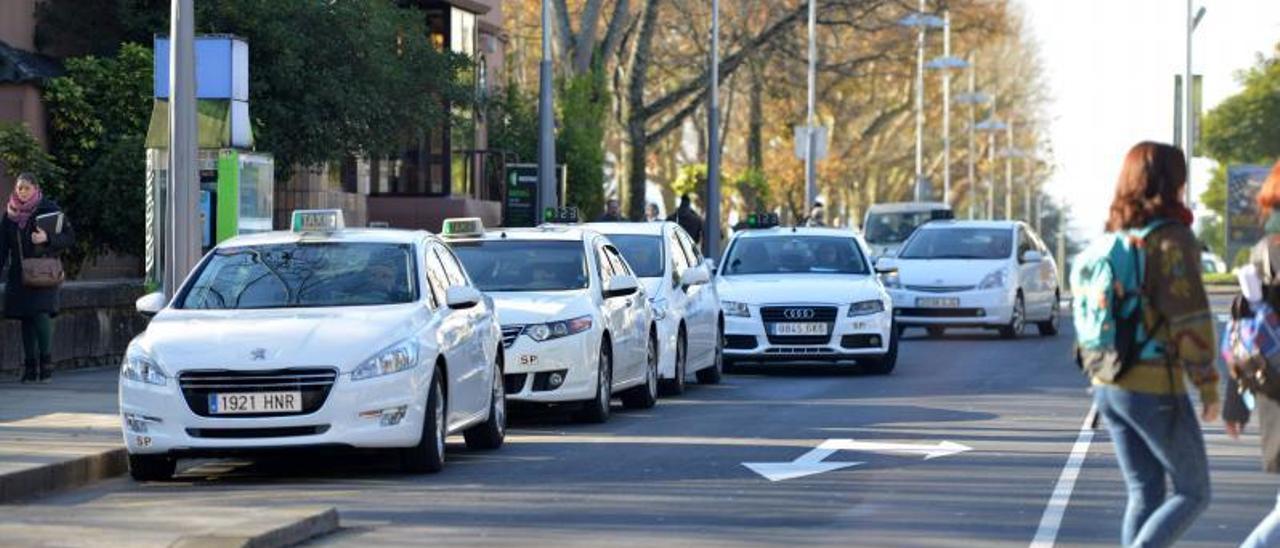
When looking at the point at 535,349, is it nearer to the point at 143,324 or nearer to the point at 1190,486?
the point at 143,324

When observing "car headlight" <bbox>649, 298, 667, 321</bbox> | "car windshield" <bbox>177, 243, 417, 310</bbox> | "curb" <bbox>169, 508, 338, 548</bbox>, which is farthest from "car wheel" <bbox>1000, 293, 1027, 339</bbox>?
"curb" <bbox>169, 508, 338, 548</bbox>

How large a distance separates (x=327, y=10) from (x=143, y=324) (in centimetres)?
740

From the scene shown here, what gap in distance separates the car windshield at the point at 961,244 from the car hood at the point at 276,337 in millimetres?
19355

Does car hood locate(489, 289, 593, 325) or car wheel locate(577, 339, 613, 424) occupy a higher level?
car hood locate(489, 289, 593, 325)

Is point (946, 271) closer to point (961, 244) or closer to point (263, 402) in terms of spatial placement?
point (961, 244)

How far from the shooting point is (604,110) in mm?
52688

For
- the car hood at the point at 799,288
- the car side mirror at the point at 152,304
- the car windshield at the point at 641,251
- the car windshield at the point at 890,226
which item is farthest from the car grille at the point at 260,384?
the car windshield at the point at 890,226

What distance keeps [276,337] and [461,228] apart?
5383mm

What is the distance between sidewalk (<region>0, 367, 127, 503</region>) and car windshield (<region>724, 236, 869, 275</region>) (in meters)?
7.64

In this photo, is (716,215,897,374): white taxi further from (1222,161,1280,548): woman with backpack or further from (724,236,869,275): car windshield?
(1222,161,1280,548): woman with backpack

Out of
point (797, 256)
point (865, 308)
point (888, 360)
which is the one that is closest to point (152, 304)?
point (865, 308)

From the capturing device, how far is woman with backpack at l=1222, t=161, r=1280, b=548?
916 cm

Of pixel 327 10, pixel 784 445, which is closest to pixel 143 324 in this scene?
pixel 327 10

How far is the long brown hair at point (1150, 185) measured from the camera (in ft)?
29.1
